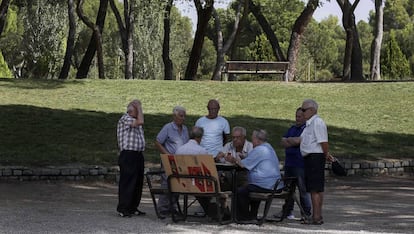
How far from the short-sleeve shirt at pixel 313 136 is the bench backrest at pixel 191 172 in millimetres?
1331

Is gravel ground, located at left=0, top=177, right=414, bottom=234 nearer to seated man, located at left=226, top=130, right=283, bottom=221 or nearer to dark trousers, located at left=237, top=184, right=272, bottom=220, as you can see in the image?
dark trousers, located at left=237, top=184, right=272, bottom=220

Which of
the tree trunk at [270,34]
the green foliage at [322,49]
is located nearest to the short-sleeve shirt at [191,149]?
the tree trunk at [270,34]

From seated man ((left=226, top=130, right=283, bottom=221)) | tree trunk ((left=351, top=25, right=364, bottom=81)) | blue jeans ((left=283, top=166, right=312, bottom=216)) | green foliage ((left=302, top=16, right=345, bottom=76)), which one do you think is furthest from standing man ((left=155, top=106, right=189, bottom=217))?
green foliage ((left=302, top=16, right=345, bottom=76))

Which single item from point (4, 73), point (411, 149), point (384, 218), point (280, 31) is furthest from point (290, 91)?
point (280, 31)

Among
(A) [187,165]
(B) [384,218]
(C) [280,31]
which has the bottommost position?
(B) [384,218]

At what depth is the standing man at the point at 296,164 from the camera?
476 inches

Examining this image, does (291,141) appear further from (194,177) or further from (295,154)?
(194,177)

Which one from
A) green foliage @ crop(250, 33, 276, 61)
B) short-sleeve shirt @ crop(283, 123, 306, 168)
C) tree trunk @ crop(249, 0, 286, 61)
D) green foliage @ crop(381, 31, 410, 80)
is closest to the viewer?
short-sleeve shirt @ crop(283, 123, 306, 168)

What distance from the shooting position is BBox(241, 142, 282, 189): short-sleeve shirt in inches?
459

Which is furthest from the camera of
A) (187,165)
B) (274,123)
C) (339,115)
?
(339,115)

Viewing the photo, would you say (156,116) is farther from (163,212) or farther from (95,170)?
(163,212)

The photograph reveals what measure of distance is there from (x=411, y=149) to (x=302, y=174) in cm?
1155

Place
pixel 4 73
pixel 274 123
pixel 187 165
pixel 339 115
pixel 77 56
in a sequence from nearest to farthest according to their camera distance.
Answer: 1. pixel 187 165
2. pixel 274 123
3. pixel 339 115
4. pixel 4 73
5. pixel 77 56

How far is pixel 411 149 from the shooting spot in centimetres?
2292
